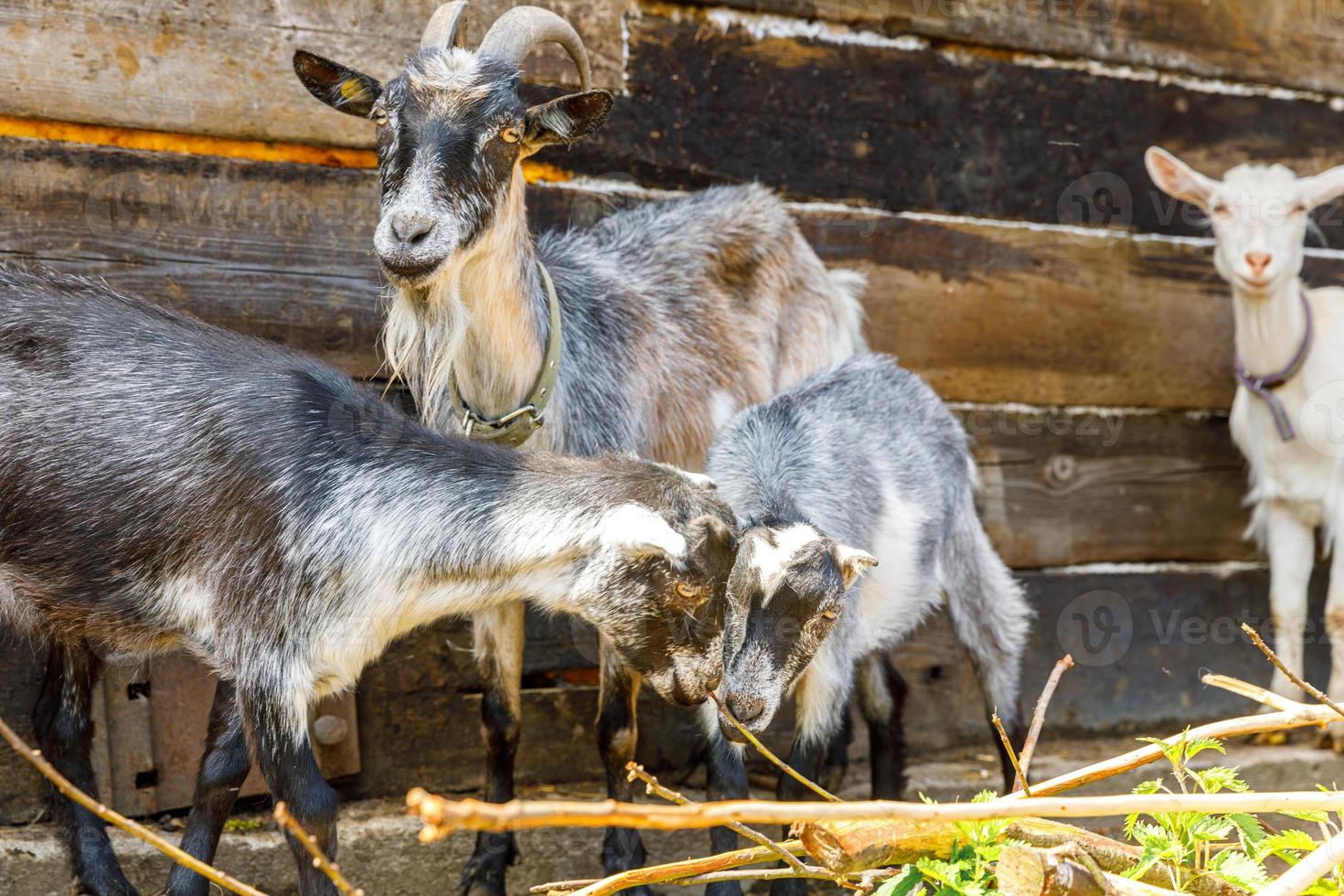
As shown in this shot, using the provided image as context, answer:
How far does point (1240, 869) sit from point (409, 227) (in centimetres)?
232

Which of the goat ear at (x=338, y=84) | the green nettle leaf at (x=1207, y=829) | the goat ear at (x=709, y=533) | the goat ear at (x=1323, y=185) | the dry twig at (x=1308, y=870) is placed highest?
the goat ear at (x=338, y=84)

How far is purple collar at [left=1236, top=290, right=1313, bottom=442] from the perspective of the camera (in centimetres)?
548

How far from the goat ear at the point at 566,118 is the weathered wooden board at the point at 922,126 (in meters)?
0.99

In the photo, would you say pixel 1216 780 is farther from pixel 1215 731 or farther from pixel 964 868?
pixel 964 868

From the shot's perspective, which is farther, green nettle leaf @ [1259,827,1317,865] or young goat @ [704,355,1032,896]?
young goat @ [704,355,1032,896]

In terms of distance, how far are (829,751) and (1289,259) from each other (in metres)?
2.64

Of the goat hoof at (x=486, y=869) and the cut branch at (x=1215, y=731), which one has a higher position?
the cut branch at (x=1215, y=731)

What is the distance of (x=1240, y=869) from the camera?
8.37ft

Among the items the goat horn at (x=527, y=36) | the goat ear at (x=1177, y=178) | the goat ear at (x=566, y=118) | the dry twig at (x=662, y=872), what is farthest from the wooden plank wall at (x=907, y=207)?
the dry twig at (x=662, y=872)

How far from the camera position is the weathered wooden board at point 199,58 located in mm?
3930

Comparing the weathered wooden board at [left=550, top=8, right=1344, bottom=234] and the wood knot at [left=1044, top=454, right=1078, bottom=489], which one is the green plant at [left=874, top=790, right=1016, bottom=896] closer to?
the weathered wooden board at [left=550, top=8, right=1344, bottom=234]

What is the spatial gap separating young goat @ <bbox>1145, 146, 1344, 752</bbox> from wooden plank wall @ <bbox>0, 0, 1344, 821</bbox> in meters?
0.33

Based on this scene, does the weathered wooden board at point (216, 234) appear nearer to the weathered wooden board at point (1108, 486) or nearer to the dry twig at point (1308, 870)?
the weathered wooden board at point (1108, 486)

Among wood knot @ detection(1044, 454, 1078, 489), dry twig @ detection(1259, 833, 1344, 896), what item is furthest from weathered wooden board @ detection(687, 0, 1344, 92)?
dry twig @ detection(1259, 833, 1344, 896)
